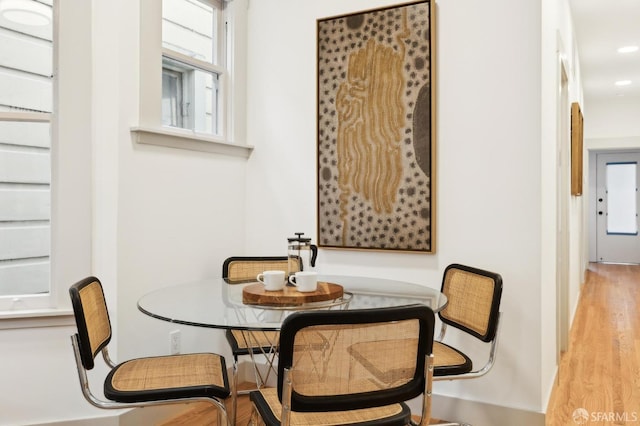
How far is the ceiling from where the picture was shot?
4.28 m

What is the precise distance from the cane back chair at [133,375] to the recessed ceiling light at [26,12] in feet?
4.13

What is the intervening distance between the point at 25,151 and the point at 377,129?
5.73ft

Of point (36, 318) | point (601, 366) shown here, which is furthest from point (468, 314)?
point (36, 318)

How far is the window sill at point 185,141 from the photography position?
2.44 metres

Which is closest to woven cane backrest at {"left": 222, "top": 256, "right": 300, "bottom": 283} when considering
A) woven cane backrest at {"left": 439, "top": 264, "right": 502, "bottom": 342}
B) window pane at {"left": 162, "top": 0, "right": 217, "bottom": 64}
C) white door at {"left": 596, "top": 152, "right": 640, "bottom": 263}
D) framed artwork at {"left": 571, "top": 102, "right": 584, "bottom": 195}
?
woven cane backrest at {"left": 439, "top": 264, "right": 502, "bottom": 342}

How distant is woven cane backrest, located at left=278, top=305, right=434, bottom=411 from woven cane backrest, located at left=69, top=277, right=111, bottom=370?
72cm

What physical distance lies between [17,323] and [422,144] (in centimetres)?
211

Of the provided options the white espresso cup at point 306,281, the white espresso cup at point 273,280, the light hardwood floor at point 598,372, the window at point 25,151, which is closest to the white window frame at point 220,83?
the window at point 25,151

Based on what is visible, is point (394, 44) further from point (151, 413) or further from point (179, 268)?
point (151, 413)

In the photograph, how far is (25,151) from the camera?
88.9 inches

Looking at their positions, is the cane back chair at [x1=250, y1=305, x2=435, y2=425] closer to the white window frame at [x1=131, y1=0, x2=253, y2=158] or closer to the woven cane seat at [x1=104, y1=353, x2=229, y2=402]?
the woven cane seat at [x1=104, y1=353, x2=229, y2=402]

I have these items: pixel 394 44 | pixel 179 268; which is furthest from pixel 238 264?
pixel 394 44

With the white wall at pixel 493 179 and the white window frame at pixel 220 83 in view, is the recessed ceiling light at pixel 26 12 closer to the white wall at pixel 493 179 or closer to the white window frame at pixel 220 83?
the white window frame at pixel 220 83

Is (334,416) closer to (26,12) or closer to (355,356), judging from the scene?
(355,356)
